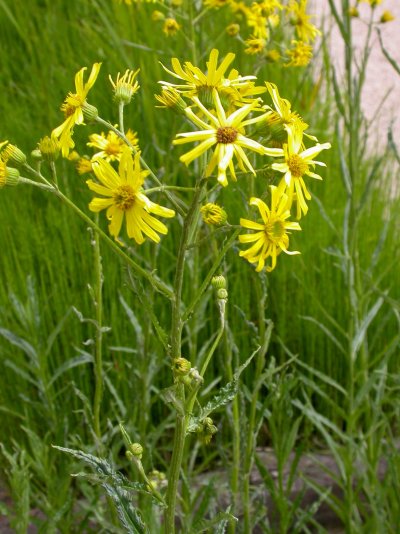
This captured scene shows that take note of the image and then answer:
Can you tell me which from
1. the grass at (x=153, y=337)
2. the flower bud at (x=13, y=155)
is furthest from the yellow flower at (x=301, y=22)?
the flower bud at (x=13, y=155)

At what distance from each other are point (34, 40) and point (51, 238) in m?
0.96

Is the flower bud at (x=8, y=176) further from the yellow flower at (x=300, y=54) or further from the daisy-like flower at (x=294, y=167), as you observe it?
the yellow flower at (x=300, y=54)

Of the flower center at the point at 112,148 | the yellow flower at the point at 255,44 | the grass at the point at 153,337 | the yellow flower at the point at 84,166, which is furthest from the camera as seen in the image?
the yellow flower at the point at 255,44

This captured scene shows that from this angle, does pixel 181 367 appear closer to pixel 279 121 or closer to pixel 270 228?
pixel 270 228

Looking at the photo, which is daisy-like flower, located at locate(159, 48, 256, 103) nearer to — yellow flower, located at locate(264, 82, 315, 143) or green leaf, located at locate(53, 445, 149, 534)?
yellow flower, located at locate(264, 82, 315, 143)

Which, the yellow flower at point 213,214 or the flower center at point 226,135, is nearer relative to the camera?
the flower center at point 226,135

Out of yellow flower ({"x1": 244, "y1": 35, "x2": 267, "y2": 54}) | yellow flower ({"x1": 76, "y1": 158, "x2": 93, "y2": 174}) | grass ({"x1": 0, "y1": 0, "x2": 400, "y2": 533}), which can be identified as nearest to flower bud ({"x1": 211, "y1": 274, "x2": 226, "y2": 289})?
grass ({"x1": 0, "y1": 0, "x2": 400, "y2": 533})

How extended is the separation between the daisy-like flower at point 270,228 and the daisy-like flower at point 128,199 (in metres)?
0.10

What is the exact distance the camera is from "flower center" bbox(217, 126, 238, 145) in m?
0.80

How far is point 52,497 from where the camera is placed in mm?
1440

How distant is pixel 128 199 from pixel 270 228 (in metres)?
0.16

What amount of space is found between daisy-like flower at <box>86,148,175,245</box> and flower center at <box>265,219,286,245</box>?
0.12 metres

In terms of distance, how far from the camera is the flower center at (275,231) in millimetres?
859

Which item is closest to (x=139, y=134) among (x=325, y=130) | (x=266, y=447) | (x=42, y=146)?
(x=325, y=130)
